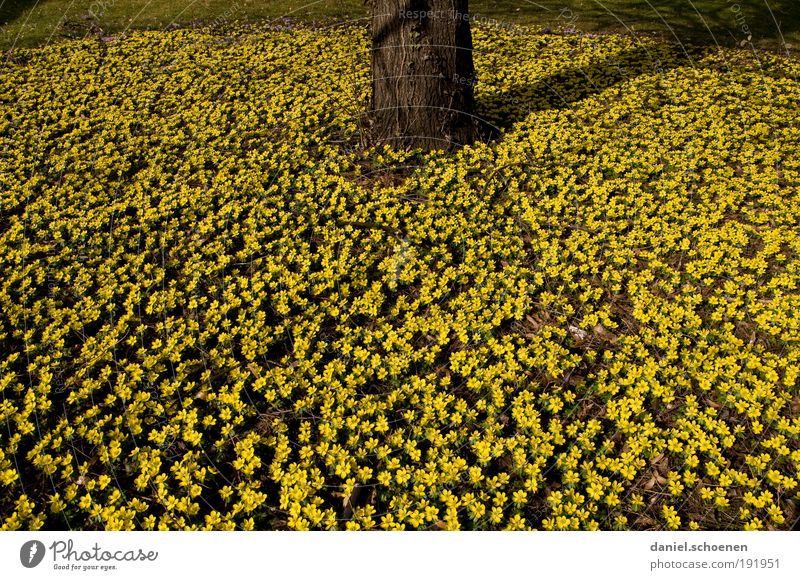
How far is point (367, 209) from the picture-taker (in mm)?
5711

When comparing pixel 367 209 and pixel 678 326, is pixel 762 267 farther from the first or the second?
pixel 367 209

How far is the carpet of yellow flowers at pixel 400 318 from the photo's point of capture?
3.31 metres

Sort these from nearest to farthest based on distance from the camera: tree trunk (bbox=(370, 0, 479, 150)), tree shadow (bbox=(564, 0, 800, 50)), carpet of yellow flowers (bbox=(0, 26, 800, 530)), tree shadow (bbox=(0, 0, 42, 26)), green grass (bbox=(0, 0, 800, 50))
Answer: carpet of yellow flowers (bbox=(0, 26, 800, 530)) < tree trunk (bbox=(370, 0, 479, 150)) < tree shadow (bbox=(564, 0, 800, 50)) < green grass (bbox=(0, 0, 800, 50)) < tree shadow (bbox=(0, 0, 42, 26))

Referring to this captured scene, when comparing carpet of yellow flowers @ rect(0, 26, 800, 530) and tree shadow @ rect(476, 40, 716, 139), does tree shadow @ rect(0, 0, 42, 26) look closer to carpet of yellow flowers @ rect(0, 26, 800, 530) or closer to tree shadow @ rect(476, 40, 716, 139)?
carpet of yellow flowers @ rect(0, 26, 800, 530)

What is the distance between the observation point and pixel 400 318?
450cm

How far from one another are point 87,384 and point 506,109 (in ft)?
21.0
